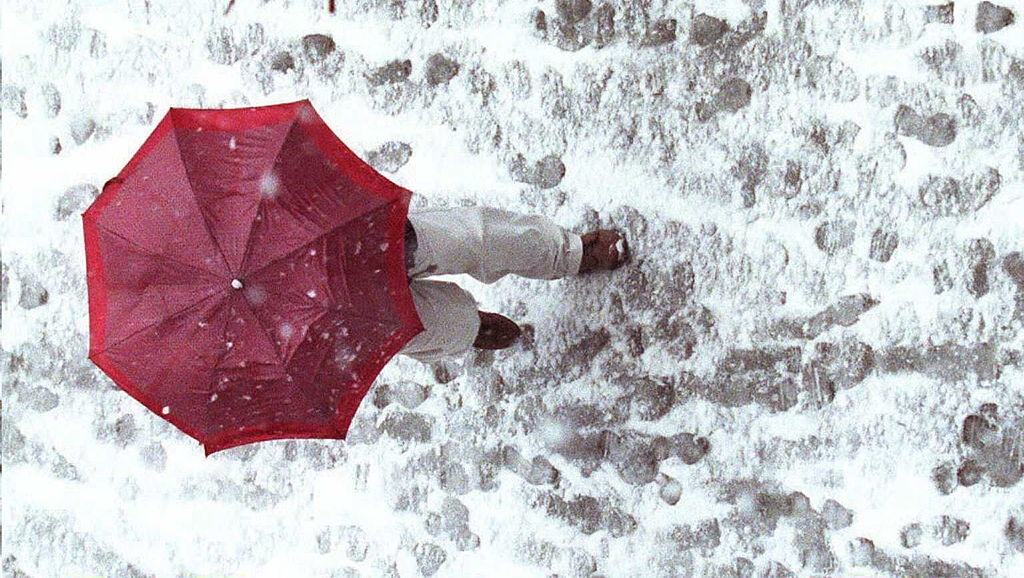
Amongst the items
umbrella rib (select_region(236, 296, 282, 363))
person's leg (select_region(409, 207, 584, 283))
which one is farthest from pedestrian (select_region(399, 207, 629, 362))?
umbrella rib (select_region(236, 296, 282, 363))

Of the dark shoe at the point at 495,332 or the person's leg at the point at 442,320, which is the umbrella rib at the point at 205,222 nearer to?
the person's leg at the point at 442,320

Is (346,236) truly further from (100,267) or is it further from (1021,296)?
(1021,296)

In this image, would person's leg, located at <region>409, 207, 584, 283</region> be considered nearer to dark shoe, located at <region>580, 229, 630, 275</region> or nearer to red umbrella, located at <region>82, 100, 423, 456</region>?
dark shoe, located at <region>580, 229, 630, 275</region>

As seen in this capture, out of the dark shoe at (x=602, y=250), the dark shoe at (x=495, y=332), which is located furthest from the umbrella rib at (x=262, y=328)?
the dark shoe at (x=602, y=250)

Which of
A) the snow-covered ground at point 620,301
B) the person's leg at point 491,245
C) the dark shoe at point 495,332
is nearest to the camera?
the person's leg at point 491,245

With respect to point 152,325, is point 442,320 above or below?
below

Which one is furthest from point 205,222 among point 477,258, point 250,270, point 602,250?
point 602,250

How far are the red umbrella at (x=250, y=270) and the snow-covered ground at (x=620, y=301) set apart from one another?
68 cm

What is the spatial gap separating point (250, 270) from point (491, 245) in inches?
21.5

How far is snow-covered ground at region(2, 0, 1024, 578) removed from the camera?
2.27 metres

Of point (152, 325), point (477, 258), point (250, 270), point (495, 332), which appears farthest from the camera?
point (495, 332)

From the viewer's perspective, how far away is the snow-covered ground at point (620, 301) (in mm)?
2266

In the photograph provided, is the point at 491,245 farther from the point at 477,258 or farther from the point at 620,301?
the point at 620,301

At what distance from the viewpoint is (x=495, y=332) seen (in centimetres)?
246
